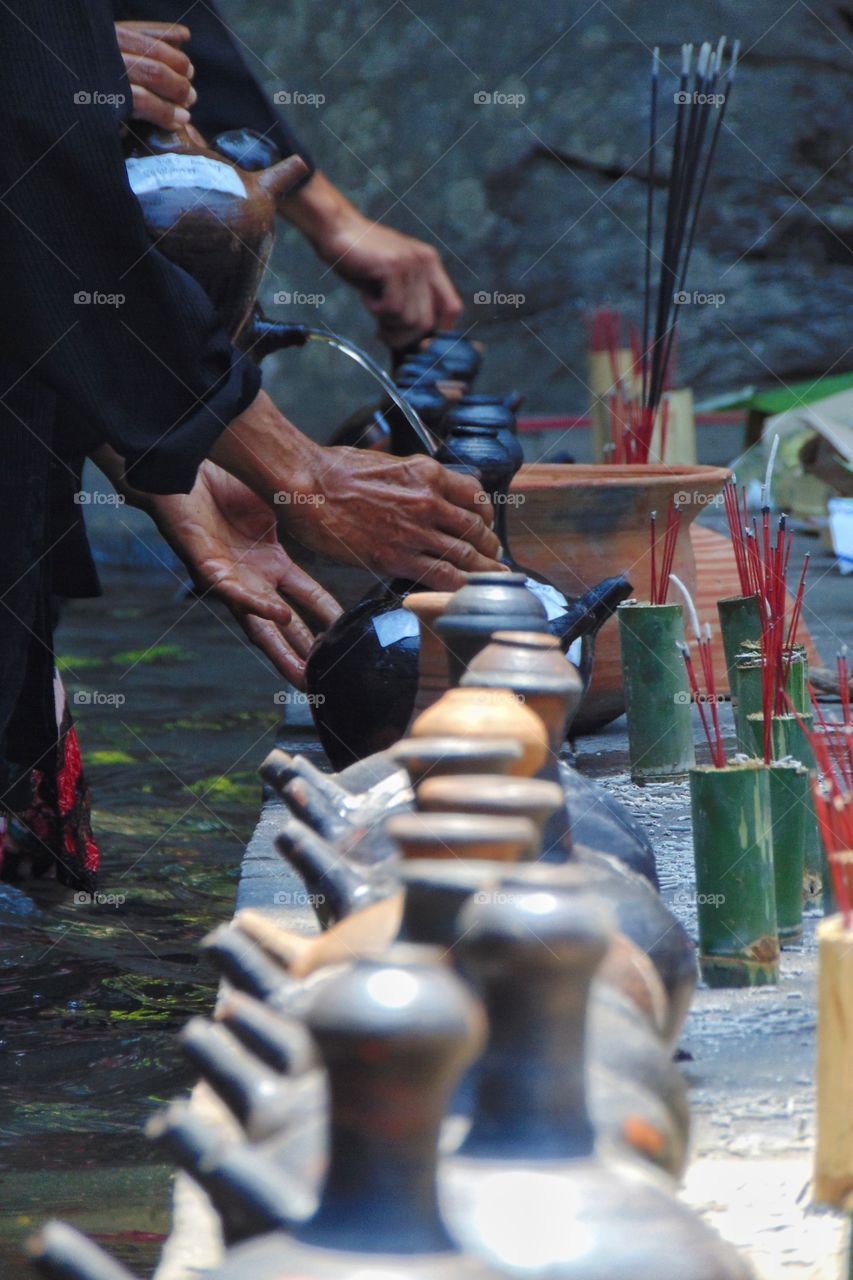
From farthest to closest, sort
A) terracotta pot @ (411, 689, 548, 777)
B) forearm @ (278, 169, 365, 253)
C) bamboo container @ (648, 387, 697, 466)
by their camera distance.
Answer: bamboo container @ (648, 387, 697, 466) < forearm @ (278, 169, 365, 253) < terracotta pot @ (411, 689, 548, 777)

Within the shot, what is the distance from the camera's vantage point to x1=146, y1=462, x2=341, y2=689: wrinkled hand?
1993 millimetres

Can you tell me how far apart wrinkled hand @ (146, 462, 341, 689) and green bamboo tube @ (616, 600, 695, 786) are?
0.39 metres

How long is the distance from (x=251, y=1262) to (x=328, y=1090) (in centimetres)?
6

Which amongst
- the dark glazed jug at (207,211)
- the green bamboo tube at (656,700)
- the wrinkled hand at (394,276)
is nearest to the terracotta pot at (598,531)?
the green bamboo tube at (656,700)

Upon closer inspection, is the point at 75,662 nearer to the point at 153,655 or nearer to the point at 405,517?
the point at 153,655

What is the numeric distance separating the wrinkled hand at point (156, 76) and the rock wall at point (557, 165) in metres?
4.46

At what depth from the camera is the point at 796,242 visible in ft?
22.2

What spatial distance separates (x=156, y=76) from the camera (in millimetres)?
2109

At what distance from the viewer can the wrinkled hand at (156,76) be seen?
2.09m

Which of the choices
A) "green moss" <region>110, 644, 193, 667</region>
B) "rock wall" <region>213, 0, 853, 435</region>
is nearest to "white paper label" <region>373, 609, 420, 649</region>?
"green moss" <region>110, 644, 193, 667</region>

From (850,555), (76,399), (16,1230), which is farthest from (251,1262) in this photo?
(850,555)

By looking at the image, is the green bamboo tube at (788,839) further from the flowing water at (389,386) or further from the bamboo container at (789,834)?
the flowing water at (389,386)

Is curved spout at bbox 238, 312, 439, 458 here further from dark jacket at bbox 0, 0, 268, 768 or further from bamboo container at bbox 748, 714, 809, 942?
bamboo container at bbox 748, 714, 809, 942

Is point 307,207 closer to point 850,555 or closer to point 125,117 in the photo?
point 125,117
